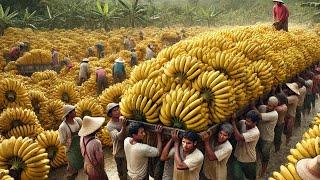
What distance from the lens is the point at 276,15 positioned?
423 inches

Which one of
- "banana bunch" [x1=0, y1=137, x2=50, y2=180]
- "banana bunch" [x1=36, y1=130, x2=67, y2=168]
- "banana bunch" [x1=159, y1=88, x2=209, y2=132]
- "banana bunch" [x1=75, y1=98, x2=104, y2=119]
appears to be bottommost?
"banana bunch" [x1=36, y1=130, x2=67, y2=168]

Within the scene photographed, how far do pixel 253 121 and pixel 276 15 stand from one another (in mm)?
5905

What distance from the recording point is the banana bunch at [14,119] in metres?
7.12

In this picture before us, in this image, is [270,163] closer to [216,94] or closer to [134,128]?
[216,94]

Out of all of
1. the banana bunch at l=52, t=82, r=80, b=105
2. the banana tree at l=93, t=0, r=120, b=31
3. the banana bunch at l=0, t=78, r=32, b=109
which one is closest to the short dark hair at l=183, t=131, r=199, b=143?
the banana bunch at l=0, t=78, r=32, b=109

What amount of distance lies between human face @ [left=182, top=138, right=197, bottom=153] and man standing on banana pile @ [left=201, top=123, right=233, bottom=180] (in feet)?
1.01

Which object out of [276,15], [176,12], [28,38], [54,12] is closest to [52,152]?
[276,15]

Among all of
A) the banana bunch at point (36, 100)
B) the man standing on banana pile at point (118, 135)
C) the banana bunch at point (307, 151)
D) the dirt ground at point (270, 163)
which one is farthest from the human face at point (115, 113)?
the banana bunch at point (36, 100)

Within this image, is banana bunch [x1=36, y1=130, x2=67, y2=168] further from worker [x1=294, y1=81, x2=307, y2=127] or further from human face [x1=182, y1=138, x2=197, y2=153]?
worker [x1=294, y1=81, x2=307, y2=127]

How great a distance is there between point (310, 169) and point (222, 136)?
2.02 metres

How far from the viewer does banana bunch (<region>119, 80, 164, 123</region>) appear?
5355mm

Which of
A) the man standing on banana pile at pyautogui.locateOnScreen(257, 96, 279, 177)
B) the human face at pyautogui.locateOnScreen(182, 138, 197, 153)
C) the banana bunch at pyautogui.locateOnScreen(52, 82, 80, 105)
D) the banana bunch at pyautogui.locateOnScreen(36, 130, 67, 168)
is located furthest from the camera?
the banana bunch at pyautogui.locateOnScreen(52, 82, 80, 105)

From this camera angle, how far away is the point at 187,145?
4734 mm

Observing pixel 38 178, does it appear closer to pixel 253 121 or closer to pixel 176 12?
pixel 253 121
